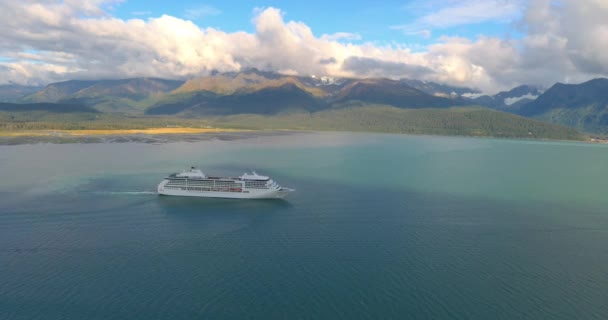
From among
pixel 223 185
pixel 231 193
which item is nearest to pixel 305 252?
pixel 231 193

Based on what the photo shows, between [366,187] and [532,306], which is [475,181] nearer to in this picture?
[366,187]

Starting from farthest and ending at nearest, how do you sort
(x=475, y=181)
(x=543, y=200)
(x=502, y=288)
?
(x=475, y=181), (x=543, y=200), (x=502, y=288)

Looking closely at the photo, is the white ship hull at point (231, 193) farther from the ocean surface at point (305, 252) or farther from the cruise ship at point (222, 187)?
the ocean surface at point (305, 252)

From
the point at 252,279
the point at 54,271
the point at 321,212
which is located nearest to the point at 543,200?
the point at 321,212

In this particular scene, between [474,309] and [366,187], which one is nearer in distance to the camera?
[474,309]

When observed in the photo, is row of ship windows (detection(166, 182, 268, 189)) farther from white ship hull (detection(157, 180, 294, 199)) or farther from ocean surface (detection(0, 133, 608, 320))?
ocean surface (detection(0, 133, 608, 320))

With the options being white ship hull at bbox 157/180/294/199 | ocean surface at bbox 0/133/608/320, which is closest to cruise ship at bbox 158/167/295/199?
white ship hull at bbox 157/180/294/199

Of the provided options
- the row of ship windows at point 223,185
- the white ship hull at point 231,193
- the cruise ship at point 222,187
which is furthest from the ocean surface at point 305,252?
the row of ship windows at point 223,185
